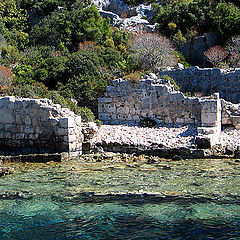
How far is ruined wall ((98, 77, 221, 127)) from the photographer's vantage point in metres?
15.2

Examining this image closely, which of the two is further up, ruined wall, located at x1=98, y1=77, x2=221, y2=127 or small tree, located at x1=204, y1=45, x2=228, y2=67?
small tree, located at x1=204, y1=45, x2=228, y2=67

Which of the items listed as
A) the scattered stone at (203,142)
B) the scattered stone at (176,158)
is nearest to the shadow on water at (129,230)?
the scattered stone at (176,158)

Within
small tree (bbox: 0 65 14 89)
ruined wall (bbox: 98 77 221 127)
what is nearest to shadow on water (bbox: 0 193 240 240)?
ruined wall (bbox: 98 77 221 127)

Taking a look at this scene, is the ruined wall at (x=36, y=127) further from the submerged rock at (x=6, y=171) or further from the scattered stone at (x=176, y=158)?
the scattered stone at (x=176, y=158)

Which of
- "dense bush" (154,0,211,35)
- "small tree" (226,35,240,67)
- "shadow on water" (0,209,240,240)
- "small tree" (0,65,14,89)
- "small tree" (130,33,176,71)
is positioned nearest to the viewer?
"shadow on water" (0,209,240,240)

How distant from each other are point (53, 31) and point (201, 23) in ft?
40.4

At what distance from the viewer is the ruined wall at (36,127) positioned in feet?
43.2

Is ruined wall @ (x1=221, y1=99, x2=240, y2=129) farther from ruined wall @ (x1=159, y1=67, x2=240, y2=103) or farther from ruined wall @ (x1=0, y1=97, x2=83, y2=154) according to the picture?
ruined wall @ (x1=0, y1=97, x2=83, y2=154)

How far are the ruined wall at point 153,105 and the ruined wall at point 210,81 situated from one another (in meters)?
5.06

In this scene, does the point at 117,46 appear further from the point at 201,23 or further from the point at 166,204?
the point at 166,204

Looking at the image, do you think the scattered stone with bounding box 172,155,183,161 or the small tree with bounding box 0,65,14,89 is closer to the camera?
the scattered stone with bounding box 172,155,183,161

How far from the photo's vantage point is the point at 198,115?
51.0ft

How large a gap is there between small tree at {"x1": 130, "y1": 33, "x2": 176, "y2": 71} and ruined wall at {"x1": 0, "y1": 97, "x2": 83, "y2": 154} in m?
10.1

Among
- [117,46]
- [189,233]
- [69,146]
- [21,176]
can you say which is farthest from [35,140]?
[117,46]
